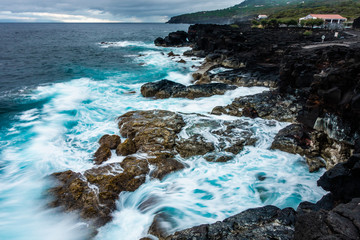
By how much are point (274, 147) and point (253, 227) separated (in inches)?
224

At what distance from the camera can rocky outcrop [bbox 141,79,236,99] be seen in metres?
16.0

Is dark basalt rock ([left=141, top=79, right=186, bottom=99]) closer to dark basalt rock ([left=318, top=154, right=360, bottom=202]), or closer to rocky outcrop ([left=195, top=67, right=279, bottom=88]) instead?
rocky outcrop ([left=195, top=67, right=279, bottom=88])

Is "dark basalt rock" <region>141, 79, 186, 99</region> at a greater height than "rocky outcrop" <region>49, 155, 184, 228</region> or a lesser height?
greater

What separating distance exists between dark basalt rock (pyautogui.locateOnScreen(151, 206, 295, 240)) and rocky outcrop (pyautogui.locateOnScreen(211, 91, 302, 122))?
788 centimetres

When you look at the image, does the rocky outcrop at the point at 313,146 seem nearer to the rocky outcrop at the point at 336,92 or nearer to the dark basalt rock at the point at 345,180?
the rocky outcrop at the point at 336,92

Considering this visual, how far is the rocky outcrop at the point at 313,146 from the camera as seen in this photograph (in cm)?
744

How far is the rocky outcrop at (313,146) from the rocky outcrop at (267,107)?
198 centimetres

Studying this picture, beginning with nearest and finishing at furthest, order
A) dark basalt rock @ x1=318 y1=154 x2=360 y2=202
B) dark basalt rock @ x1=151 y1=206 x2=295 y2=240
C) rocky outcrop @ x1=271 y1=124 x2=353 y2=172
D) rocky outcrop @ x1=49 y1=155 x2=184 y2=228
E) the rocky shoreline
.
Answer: dark basalt rock @ x1=151 y1=206 x2=295 y2=240 < the rocky shoreline < dark basalt rock @ x1=318 y1=154 x2=360 y2=202 < rocky outcrop @ x1=49 y1=155 x2=184 y2=228 < rocky outcrop @ x1=271 y1=124 x2=353 y2=172

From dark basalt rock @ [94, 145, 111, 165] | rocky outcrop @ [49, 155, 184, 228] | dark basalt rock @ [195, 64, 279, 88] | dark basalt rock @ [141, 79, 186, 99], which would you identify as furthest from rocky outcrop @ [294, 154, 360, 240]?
dark basalt rock @ [195, 64, 279, 88]

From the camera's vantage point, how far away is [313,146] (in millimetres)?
8586

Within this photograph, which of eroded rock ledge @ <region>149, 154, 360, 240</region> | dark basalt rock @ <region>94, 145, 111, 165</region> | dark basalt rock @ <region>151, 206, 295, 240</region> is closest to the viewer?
eroded rock ledge @ <region>149, 154, 360, 240</region>

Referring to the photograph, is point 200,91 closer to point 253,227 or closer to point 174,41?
point 253,227

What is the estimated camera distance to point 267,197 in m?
7.02

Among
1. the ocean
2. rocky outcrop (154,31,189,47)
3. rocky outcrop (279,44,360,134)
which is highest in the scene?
rocky outcrop (154,31,189,47)
